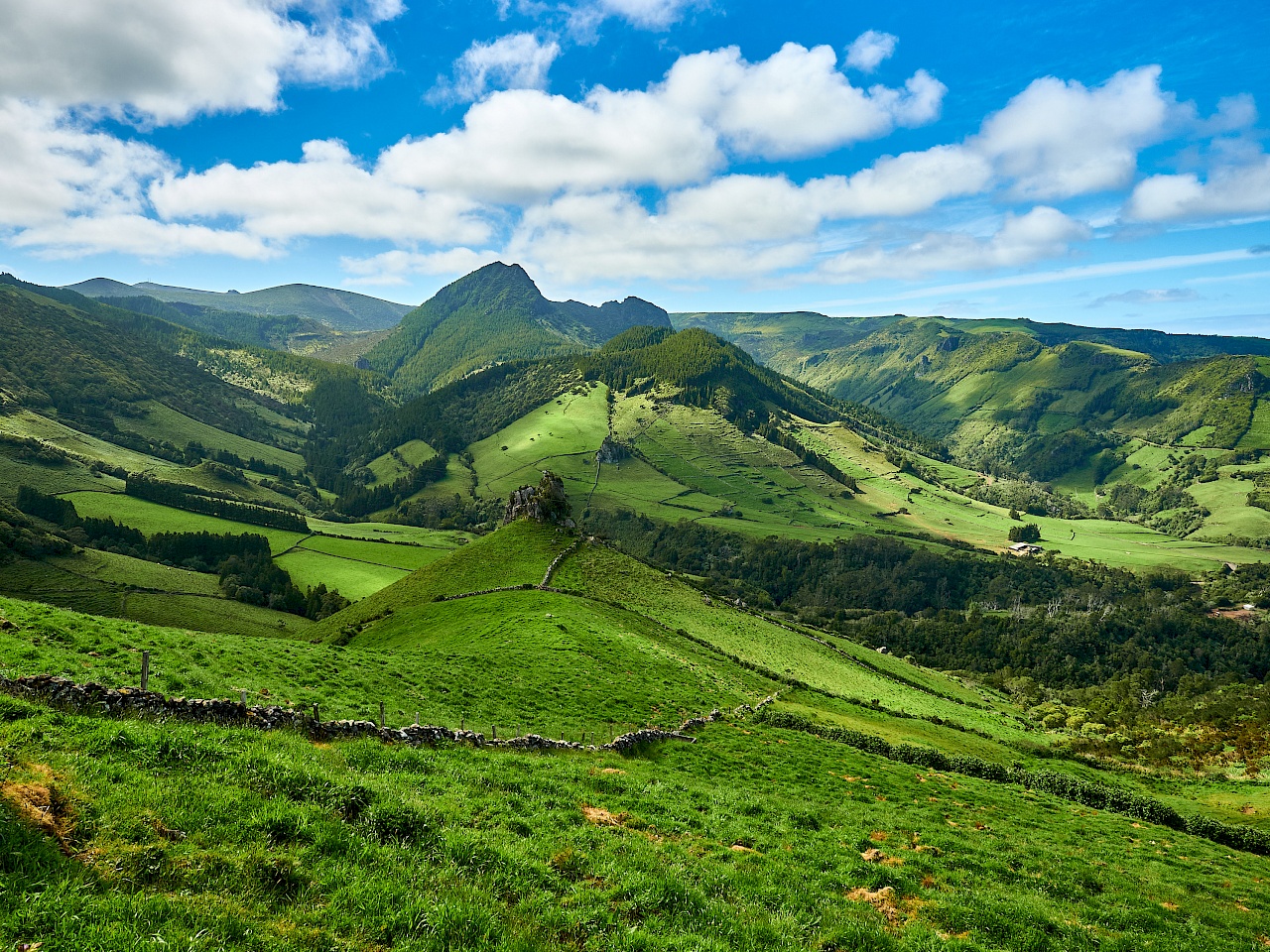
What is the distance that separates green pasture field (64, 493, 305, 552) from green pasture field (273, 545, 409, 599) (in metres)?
13.1

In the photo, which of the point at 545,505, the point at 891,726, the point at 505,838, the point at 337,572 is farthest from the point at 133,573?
the point at 505,838

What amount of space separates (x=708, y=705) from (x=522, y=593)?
32.8 m

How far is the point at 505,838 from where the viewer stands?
14.2 m

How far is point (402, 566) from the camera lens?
156m

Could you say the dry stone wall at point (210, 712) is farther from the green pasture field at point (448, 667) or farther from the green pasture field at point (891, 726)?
the green pasture field at point (891, 726)

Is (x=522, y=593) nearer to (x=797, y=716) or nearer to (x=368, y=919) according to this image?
(x=797, y=716)

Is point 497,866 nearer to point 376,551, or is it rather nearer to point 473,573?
point 473,573

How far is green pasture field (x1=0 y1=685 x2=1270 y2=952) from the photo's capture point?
8.71 metres

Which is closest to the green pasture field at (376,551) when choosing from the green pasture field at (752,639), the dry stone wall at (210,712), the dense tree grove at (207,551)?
the dense tree grove at (207,551)

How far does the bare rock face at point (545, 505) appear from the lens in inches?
4085

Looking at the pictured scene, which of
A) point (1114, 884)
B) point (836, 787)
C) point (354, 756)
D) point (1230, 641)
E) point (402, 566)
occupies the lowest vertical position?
point (1230, 641)

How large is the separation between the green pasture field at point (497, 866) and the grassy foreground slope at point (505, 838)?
6 centimetres

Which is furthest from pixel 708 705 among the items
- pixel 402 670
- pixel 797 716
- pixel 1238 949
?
pixel 1238 949

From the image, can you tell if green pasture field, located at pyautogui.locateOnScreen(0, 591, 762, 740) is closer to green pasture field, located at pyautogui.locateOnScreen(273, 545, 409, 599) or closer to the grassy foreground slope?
the grassy foreground slope
